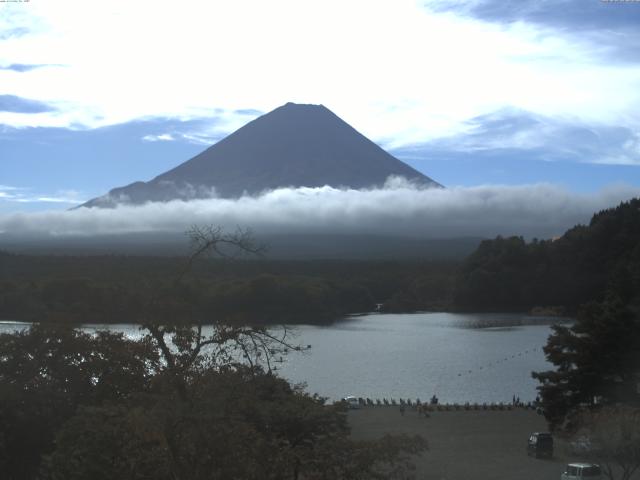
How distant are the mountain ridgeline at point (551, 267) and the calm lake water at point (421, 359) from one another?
4282mm

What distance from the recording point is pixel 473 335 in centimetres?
3888

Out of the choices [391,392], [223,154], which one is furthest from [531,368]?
[223,154]

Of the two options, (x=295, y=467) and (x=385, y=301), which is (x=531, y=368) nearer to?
(x=295, y=467)

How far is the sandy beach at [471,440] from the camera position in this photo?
40.9 feet

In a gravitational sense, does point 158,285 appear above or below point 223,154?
below

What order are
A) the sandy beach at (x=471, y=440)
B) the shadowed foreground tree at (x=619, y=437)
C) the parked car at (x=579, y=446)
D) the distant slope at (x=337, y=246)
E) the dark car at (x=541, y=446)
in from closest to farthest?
the shadowed foreground tree at (x=619, y=437)
the parked car at (x=579, y=446)
the sandy beach at (x=471, y=440)
the dark car at (x=541, y=446)
the distant slope at (x=337, y=246)

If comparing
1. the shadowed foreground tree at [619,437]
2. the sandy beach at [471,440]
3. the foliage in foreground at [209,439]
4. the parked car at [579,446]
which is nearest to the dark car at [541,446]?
the sandy beach at [471,440]

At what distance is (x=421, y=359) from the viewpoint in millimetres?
30672

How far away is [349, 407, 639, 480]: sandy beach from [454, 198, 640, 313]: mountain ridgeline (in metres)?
29.7

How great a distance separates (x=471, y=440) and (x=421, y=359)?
15158 millimetres

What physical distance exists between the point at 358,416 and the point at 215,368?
13.8 m

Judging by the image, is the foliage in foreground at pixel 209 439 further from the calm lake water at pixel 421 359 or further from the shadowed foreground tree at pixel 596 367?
the calm lake water at pixel 421 359

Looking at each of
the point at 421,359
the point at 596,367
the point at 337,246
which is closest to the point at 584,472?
the point at 596,367

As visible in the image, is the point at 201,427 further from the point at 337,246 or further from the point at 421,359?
the point at 337,246
